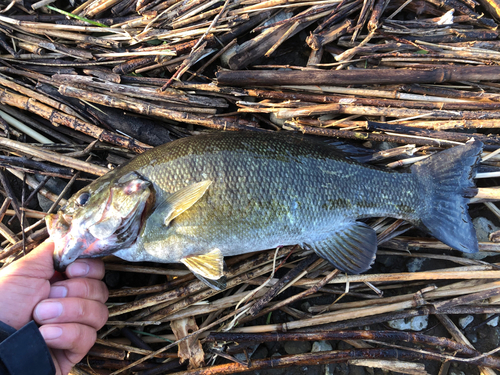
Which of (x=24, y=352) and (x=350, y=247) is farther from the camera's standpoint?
(x=350, y=247)

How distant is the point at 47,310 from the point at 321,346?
8.35 ft

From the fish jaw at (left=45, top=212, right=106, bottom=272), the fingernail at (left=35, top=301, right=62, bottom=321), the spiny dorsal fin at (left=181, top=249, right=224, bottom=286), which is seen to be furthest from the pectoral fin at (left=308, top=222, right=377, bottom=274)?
the fingernail at (left=35, top=301, right=62, bottom=321)

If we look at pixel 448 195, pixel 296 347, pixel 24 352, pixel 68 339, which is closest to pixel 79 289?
pixel 68 339

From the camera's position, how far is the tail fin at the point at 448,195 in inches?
114

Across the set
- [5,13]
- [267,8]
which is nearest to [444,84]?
[267,8]

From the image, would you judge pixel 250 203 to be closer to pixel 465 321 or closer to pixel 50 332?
pixel 50 332

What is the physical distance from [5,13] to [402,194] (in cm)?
461

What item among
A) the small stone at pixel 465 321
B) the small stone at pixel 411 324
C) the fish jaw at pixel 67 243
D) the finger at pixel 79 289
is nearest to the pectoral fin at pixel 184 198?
the fish jaw at pixel 67 243

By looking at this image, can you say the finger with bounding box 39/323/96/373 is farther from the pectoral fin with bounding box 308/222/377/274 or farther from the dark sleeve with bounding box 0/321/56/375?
the pectoral fin with bounding box 308/222/377/274

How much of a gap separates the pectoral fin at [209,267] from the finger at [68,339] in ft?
3.05

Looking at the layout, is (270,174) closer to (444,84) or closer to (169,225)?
(169,225)

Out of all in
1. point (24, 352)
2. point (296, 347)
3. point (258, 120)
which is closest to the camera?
point (24, 352)

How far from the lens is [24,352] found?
6.84 feet

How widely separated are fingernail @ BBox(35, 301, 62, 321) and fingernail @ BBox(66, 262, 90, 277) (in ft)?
0.98
